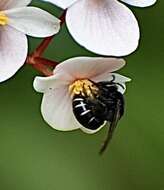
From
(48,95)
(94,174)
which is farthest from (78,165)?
(48,95)

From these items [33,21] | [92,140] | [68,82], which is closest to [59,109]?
[68,82]

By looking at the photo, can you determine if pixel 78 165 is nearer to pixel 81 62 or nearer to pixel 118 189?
pixel 118 189

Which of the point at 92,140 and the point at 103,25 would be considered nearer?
the point at 103,25

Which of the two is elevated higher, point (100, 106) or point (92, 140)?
point (100, 106)

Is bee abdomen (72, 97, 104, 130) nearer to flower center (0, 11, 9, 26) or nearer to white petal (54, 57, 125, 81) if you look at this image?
white petal (54, 57, 125, 81)

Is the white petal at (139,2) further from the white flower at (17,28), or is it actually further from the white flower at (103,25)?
the white flower at (17,28)

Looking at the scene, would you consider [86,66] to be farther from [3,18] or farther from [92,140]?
[92,140]

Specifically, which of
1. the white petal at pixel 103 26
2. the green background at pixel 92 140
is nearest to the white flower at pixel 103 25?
the white petal at pixel 103 26
